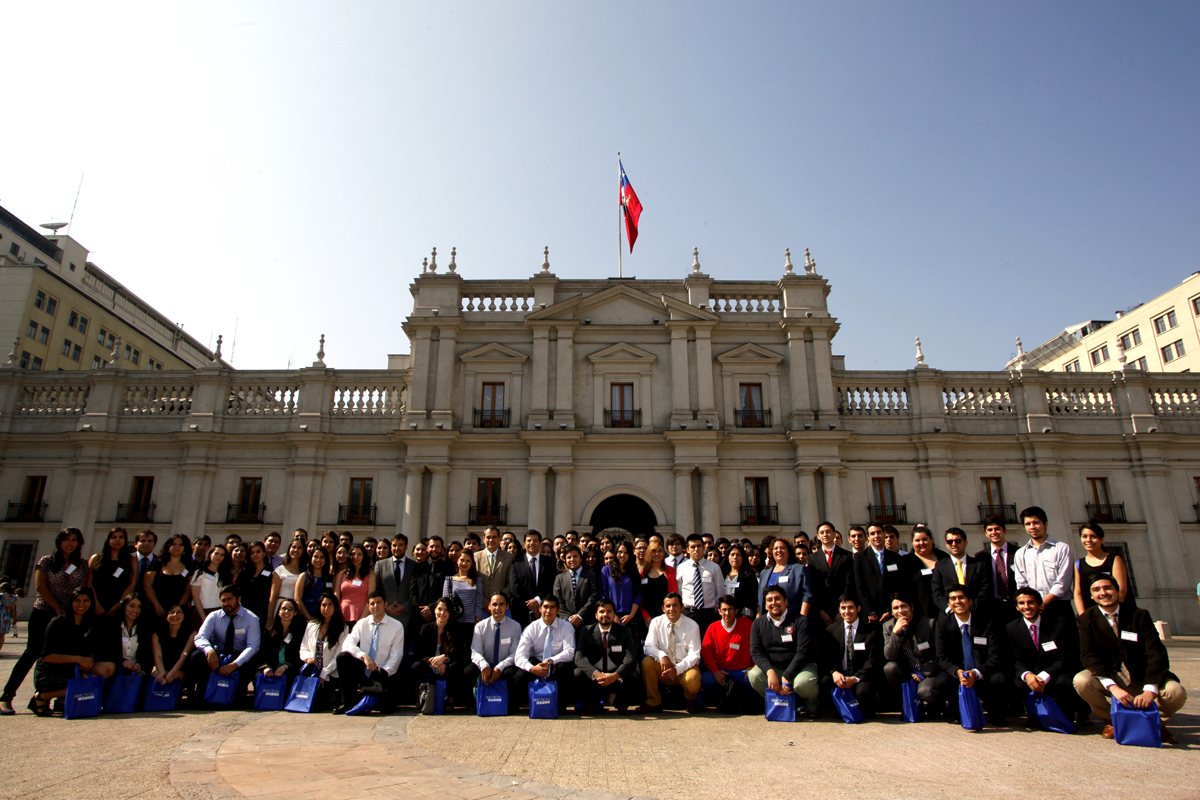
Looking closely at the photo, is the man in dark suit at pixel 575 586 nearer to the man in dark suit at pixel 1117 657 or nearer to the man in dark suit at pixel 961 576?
the man in dark suit at pixel 961 576

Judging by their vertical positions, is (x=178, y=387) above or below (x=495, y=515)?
above

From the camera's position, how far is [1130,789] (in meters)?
5.14

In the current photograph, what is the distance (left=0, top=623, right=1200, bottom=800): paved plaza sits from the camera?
5.11 m

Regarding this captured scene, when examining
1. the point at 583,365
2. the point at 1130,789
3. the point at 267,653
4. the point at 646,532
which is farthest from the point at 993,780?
the point at 583,365

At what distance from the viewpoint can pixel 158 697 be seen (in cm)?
837

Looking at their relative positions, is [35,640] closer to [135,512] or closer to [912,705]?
[912,705]

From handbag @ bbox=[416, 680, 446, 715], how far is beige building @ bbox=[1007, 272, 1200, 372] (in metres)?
38.2

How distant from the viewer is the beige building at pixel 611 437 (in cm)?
2269

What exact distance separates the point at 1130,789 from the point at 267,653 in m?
9.24

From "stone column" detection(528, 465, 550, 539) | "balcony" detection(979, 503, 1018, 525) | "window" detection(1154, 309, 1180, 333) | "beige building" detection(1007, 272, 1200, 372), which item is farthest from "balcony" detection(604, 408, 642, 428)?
"window" detection(1154, 309, 1180, 333)

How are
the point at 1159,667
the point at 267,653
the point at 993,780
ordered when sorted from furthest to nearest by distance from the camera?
the point at 267,653 → the point at 1159,667 → the point at 993,780

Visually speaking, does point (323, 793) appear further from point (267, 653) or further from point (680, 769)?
point (267, 653)

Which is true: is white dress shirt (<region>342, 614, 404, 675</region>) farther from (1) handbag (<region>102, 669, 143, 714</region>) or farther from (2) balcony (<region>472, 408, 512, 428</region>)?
(2) balcony (<region>472, 408, 512, 428</region>)

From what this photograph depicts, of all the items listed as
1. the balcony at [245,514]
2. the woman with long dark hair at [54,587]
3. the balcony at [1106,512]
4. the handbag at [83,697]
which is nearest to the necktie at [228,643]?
the handbag at [83,697]
